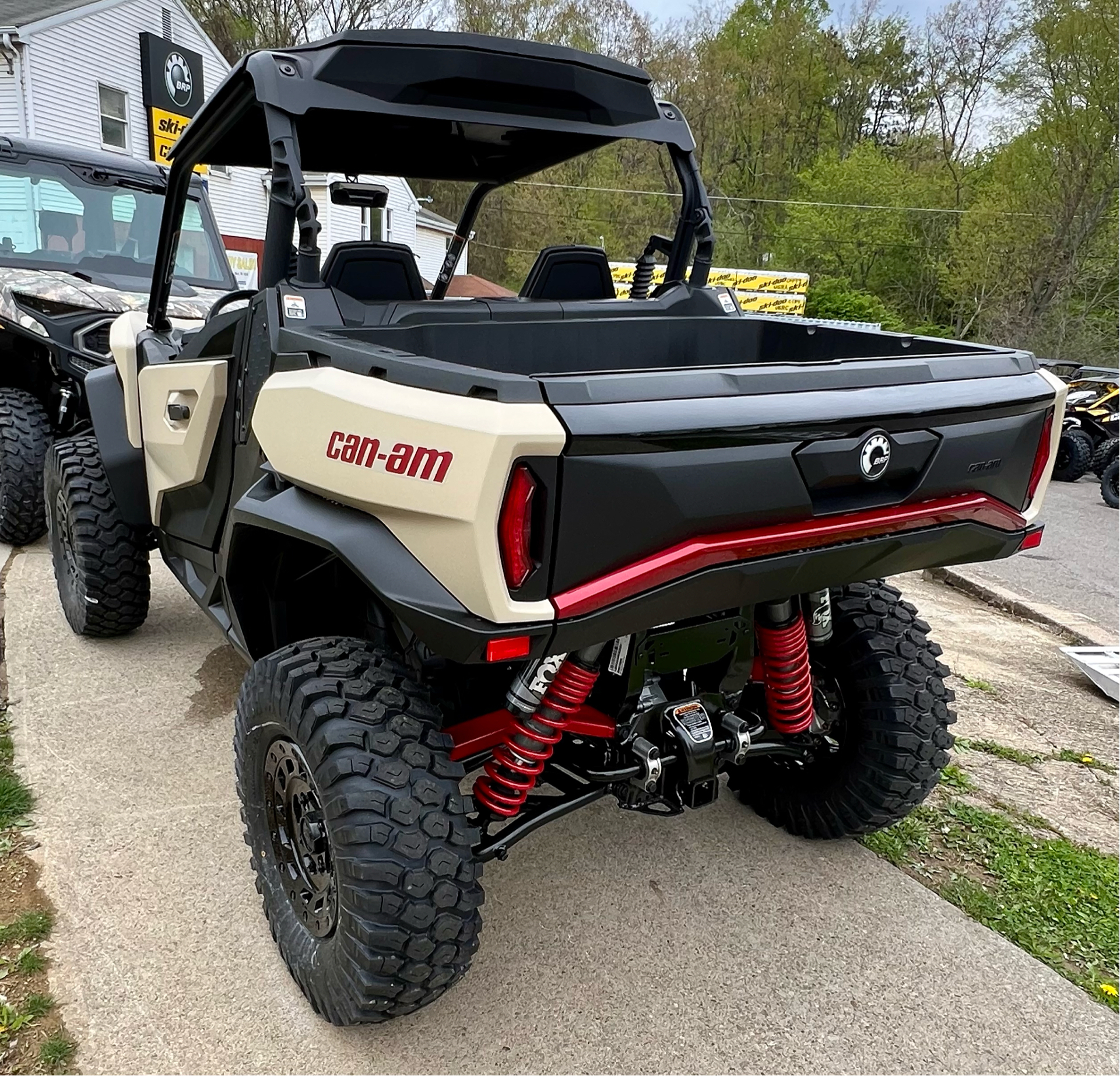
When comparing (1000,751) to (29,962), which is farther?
Answer: (1000,751)

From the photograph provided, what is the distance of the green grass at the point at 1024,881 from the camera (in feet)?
8.56

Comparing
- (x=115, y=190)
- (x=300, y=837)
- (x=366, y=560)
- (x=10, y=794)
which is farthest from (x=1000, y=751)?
Result: (x=115, y=190)

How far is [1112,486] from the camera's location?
10.3m

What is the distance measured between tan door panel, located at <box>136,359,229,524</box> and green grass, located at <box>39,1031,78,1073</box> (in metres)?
1.56

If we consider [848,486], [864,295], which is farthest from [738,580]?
[864,295]

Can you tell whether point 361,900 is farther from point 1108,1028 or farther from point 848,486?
point 1108,1028

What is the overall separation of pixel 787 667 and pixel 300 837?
4.26 feet

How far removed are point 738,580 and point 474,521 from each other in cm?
59

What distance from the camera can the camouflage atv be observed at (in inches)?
210

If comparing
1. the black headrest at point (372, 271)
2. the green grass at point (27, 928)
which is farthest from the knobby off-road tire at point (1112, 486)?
the green grass at point (27, 928)

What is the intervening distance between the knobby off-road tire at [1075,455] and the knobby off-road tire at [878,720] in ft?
33.8

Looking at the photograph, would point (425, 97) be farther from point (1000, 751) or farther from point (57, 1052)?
point (1000, 751)

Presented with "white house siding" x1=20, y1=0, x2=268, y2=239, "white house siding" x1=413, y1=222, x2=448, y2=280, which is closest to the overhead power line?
"white house siding" x1=413, y1=222, x2=448, y2=280

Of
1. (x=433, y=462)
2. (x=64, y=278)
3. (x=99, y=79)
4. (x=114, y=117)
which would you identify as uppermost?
(x=99, y=79)
